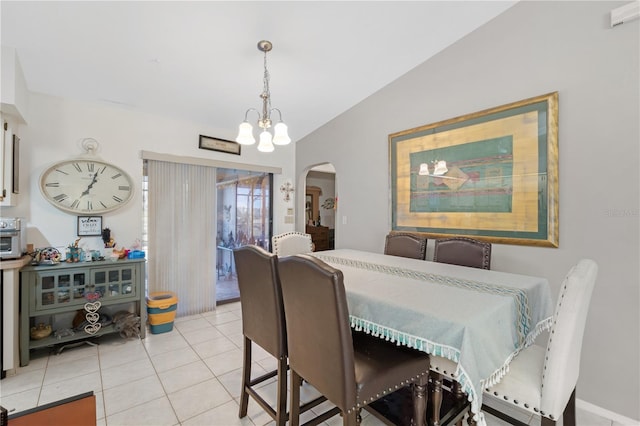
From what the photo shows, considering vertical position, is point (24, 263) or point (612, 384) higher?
point (24, 263)

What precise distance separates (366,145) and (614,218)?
7.83 feet

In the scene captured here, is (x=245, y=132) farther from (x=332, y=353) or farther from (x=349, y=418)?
(x=349, y=418)

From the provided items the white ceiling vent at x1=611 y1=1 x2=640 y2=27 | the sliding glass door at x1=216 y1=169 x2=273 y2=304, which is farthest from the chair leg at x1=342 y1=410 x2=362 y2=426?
the sliding glass door at x1=216 y1=169 x2=273 y2=304

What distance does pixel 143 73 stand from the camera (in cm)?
277

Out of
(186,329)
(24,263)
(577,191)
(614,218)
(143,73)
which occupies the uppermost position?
(143,73)

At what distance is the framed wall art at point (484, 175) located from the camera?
2.29 m

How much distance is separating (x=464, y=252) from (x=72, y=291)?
357 centimetres

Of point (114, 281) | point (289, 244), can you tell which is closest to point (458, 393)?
point (289, 244)

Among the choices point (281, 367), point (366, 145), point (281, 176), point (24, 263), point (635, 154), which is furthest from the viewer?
point (281, 176)

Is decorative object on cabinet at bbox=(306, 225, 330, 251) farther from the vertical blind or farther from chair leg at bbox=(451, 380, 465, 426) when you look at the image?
chair leg at bbox=(451, 380, 465, 426)

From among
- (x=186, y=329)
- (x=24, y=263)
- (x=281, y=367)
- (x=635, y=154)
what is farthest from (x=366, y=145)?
(x=24, y=263)

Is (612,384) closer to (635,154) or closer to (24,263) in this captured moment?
(635,154)

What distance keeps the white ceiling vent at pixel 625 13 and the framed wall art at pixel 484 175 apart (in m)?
0.51

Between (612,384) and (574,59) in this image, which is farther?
(574,59)
